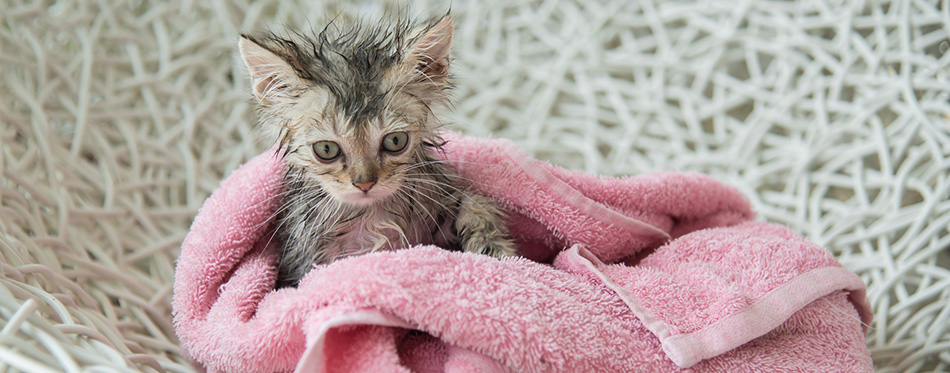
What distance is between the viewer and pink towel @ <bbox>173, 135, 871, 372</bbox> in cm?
88

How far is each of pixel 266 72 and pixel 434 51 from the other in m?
0.29

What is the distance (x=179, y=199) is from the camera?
165 centimetres

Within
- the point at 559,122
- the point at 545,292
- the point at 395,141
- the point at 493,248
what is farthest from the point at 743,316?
the point at 559,122

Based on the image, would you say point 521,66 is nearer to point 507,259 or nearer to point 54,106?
point 507,259

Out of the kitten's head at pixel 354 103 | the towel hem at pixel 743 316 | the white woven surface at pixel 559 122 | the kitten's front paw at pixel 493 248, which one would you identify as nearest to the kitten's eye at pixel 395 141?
the kitten's head at pixel 354 103

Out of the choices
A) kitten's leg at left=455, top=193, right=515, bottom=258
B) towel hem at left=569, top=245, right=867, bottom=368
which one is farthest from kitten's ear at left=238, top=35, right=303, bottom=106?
towel hem at left=569, top=245, right=867, bottom=368

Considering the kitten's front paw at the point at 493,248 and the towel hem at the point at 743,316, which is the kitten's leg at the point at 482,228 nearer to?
the kitten's front paw at the point at 493,248

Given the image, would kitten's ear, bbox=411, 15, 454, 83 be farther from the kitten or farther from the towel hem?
the towel hem

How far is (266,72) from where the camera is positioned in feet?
3.48

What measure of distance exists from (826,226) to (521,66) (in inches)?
40.8

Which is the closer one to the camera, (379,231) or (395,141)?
(395,141)

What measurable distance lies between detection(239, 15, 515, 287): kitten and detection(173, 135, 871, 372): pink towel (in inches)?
3.5

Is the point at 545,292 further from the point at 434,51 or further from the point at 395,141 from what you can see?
the point at 434,51

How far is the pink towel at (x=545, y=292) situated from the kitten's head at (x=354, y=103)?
0.14 m
